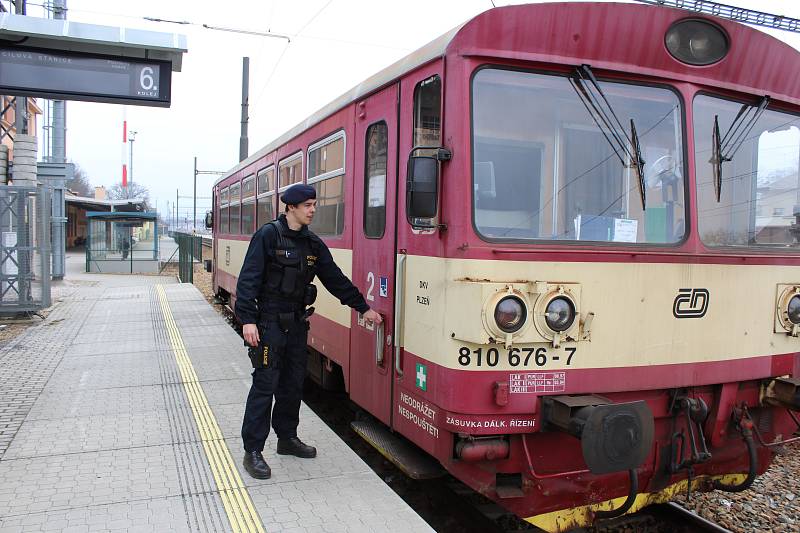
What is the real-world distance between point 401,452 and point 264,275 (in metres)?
1.54

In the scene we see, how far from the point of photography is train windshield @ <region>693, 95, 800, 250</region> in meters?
3.74

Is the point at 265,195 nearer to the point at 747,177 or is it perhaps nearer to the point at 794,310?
the point at 747,177

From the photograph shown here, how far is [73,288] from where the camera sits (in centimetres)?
1823

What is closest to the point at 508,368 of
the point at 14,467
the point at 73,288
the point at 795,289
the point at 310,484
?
the point at 310,484

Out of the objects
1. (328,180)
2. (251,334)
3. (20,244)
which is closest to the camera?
(251,334)

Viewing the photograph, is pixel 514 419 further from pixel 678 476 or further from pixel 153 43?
pixel 153 43

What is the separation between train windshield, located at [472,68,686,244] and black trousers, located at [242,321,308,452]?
1.62 metres

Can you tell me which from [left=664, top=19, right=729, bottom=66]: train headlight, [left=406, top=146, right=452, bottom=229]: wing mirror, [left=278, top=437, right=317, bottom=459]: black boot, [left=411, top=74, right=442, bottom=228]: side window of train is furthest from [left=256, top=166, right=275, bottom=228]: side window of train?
[left=664, top=19, right=729, bottom=66]: train headlight

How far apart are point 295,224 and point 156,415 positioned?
275cm

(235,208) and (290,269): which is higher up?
(235,208)

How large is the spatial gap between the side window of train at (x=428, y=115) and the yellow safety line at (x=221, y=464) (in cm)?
199

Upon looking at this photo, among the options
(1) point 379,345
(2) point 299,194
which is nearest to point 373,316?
(1) point 379,345

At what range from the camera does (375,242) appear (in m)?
4.61

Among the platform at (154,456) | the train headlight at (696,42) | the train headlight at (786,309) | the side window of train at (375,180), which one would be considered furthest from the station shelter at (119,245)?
the train headlight at (786,309)
